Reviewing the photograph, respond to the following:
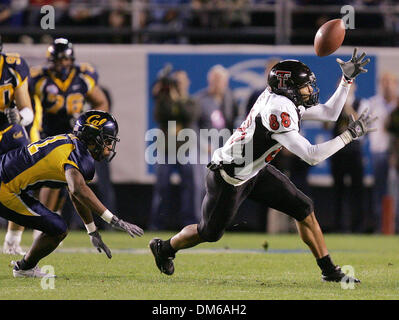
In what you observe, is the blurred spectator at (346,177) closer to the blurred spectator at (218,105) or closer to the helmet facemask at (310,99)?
the blurred spectator at (218,105)

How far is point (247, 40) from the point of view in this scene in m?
12.6

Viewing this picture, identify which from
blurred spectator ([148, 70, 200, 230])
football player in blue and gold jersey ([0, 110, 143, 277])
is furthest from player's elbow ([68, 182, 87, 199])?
blurred spectator ([148, 70, 200, 230])

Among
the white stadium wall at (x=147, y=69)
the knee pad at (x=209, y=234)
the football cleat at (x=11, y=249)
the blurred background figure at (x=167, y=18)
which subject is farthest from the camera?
the blurred background figure at (x=167, y=18)

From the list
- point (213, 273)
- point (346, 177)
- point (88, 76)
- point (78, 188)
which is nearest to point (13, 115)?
point (88, 76)

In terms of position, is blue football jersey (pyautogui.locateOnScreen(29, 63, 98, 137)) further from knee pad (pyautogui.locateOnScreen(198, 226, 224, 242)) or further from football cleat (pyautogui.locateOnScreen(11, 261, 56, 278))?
knee pad (pyautogui.locateOnScreen(198, 226, 224, 242))

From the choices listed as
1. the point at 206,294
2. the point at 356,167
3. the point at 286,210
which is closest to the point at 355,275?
the point at 286,210

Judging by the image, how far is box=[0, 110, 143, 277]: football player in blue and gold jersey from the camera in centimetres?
648

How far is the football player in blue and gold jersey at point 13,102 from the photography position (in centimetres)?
810

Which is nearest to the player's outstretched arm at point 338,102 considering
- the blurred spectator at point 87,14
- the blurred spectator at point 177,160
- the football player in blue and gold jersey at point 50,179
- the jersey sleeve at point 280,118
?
the jersey sleeve at point 280,118

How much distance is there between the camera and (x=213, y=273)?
7309 millimetres

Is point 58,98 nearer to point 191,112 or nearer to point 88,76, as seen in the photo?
point 88,76

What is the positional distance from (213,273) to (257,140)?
1.35m
